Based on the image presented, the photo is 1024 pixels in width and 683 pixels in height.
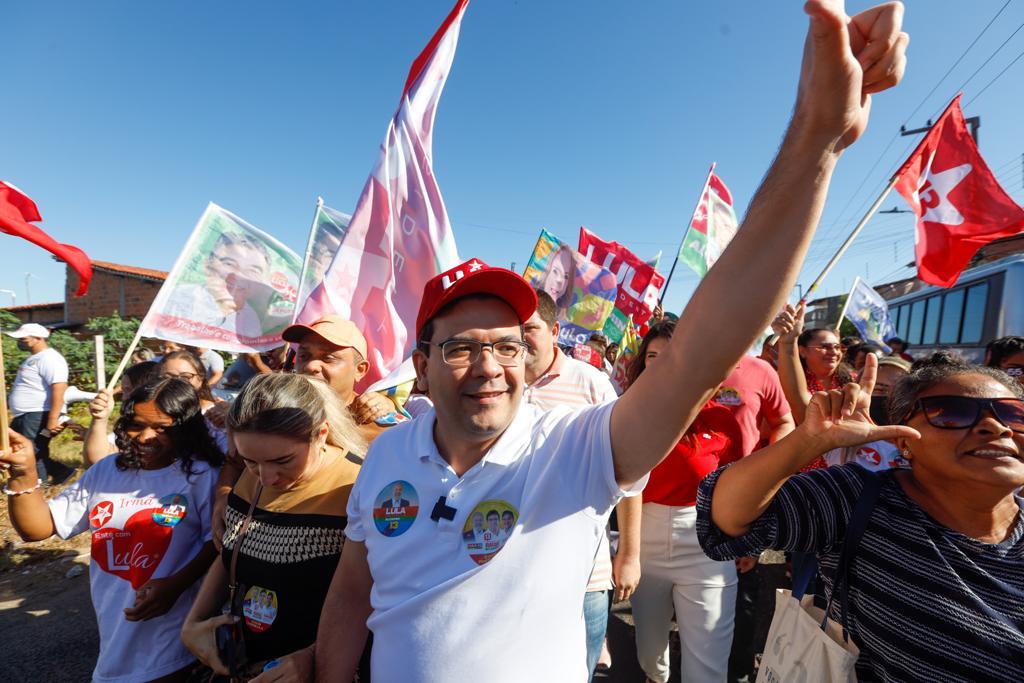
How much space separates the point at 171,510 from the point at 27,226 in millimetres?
1297

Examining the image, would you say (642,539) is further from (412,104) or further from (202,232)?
(202,232)

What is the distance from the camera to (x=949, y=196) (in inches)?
144

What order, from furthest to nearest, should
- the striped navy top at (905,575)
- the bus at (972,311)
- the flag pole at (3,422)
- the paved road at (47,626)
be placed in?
1. the bus at (972,311)
2. the paved road at (47,626)
3. the flag pole at (3,422)
4. the striped navy top at (905,575)

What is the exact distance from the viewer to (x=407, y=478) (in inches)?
52.8

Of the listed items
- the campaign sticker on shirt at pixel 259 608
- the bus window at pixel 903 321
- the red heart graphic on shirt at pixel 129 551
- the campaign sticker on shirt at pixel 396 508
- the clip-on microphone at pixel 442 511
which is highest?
the bus window at pixel 903 321

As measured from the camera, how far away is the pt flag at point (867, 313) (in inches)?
283

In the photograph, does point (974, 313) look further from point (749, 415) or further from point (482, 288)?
point (482, 288)

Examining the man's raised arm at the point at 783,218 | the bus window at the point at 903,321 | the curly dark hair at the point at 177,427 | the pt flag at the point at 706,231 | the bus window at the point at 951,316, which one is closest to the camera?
the man's raised arm at the point at 783,218

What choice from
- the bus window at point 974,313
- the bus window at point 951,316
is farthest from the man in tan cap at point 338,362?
the bus window at point 951,316

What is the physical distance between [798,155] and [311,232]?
3.55 metres

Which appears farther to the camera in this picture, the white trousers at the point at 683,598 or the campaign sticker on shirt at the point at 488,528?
the white trousers at the point at 683,598

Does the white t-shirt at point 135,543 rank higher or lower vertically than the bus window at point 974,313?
lower

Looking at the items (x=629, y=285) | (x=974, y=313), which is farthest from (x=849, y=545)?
(x=974, y=313)

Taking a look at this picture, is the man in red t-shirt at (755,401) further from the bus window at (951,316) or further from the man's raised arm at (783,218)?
the bus window at (951,316)
